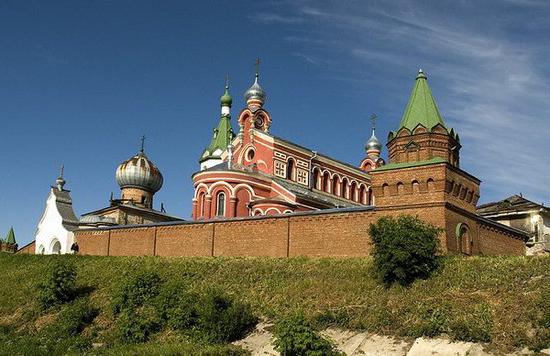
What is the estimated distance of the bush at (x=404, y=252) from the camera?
18406 millimetres

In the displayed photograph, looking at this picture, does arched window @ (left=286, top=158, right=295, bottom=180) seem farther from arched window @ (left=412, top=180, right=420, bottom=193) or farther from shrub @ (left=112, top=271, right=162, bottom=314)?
shrub @ (left=112, top=271, right=162, bottom=314)

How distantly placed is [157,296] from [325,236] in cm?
694

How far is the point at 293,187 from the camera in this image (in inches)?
1480

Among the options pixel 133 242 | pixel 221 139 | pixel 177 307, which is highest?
pixel 221 139

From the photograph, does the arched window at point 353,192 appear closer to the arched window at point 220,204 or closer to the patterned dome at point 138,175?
the arched window at point 220,204

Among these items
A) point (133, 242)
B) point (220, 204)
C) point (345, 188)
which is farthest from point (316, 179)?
point (133, 242)

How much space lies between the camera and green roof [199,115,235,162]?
57656mm

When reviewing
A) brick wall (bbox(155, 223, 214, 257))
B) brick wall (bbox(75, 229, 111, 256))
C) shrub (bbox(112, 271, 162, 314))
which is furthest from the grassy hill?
brick wall (bbox(75, 229, 111, 256))

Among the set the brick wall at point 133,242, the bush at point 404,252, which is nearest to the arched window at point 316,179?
the brick wall at point 133,242

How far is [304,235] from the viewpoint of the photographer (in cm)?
2447

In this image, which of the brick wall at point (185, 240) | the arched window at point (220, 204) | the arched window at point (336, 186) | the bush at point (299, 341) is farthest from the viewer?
the arched window at point (336, 186)

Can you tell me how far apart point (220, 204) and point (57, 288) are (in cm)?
1336

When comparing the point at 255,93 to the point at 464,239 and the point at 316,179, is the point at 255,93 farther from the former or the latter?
the point at 464,239

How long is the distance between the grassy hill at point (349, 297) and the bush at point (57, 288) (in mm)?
480
